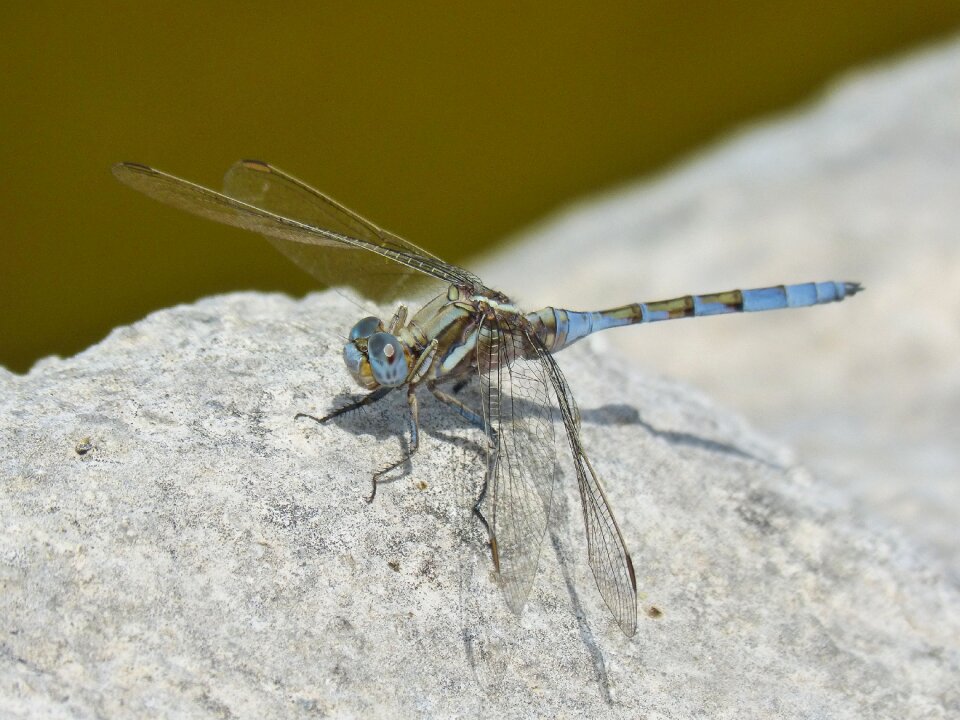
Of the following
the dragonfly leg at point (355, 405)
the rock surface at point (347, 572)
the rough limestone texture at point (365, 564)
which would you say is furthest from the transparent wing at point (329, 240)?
the dragonfly leg at point (355, 405)

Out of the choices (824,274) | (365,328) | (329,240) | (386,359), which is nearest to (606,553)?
(386,359)

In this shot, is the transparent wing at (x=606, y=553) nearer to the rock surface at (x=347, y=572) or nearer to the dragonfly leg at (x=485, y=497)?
the rock surface at (x=347, y=572)

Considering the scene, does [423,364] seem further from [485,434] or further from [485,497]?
[485,497]

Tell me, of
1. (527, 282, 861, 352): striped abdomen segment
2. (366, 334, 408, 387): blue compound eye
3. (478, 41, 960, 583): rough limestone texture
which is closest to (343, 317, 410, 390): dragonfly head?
(366, 334, 408, 387): blue compound eye

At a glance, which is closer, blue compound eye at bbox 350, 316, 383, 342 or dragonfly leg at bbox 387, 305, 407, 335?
blue compound eye at bbox 350, 316, 383, 342

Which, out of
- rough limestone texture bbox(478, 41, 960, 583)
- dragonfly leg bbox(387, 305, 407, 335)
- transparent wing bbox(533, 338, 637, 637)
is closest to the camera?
transparent wing bbox(533, 338, 637, 637)

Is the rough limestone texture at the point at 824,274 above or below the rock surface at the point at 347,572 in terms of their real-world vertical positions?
above

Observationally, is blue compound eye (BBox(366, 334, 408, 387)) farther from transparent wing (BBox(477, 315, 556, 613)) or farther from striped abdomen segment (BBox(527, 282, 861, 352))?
striped abdomen segment (BBox(527, 282, 861, 352))

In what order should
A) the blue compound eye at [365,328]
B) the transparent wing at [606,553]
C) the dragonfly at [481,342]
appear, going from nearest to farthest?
1. the transparent wing at [606,553]
2. the dragonfly at [481,342]
3. the blue compound eye at [365,328]
